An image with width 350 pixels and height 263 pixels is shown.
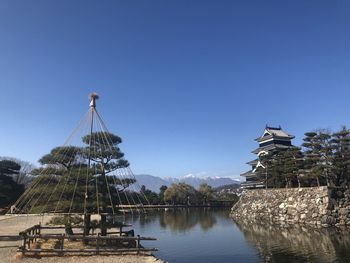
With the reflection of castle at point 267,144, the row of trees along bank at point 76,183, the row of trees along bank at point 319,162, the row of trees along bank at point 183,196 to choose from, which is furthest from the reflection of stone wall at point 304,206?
the row of trees along bank at point 183,196

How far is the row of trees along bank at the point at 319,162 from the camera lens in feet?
113

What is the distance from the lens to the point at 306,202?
111 feet

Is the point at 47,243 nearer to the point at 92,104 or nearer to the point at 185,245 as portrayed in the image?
the point at 92,104

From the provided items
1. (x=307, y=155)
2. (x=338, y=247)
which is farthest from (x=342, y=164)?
(x=338, y=247)

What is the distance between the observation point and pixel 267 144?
57.7 m

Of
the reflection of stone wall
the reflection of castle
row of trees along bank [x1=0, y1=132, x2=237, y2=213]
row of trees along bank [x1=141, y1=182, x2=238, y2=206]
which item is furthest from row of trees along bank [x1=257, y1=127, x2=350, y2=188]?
row of trees along bank [x1=141, y1=182, x2=238, y2=206]

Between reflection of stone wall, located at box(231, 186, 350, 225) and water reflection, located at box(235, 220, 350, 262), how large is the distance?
3399 mm

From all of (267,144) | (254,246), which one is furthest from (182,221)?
(267,144)

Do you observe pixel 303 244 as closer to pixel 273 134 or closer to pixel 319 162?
pixel 319 162

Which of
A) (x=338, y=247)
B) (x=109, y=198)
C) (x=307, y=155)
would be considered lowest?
(x=338, y=247)

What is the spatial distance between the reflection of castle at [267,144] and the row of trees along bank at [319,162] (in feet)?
45.9

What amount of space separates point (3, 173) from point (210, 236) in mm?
28710

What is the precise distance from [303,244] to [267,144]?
1470 inches

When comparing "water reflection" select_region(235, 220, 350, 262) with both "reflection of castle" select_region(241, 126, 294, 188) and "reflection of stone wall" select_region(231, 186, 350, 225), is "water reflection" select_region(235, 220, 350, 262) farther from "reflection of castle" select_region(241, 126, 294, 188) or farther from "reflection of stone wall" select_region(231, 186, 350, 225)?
Result: "reflection of castle" select_region(241, 126, 294, 188)
